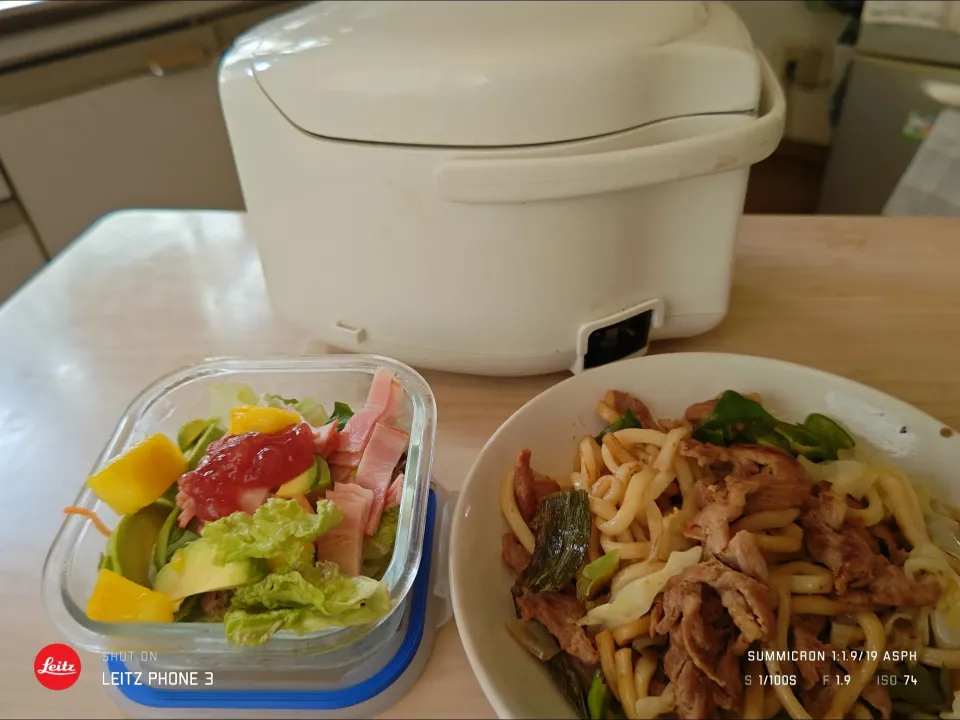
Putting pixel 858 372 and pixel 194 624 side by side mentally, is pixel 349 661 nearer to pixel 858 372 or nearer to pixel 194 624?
pixel 194 624

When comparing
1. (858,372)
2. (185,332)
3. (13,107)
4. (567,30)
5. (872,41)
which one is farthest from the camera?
(872,41)

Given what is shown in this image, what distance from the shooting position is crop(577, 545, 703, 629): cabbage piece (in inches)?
19.2

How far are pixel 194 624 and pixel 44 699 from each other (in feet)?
0.50

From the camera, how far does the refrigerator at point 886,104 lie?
56.9 inches

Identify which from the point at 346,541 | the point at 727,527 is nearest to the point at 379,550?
the point at 346,541

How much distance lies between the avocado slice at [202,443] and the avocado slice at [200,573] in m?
0.09

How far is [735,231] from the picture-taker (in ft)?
2.12

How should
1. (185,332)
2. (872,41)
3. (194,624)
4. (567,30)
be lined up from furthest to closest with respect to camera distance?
(872,41) < (185,332) < (567,30) < (194,624)

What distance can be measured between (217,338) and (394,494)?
0.38 m

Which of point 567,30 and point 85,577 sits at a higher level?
point 567,30

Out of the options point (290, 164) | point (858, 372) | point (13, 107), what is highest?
point (290, 164)

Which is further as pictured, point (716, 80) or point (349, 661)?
point (716, 80)

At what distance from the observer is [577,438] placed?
0.63m

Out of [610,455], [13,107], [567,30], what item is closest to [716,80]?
[567,30]
